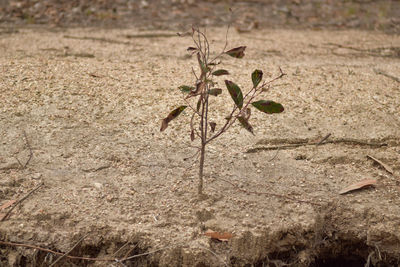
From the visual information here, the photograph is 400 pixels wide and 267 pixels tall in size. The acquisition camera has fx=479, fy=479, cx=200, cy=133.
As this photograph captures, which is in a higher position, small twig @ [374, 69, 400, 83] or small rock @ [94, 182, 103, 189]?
small twig @ [374, 69, 400, 83]

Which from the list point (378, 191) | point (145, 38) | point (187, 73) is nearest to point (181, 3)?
point (145, 38)

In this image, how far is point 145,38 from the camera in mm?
3396

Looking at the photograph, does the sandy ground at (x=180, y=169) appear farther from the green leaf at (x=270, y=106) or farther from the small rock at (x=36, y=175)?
the green leaf at (x=270, y=106)

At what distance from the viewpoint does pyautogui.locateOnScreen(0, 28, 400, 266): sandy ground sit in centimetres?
163

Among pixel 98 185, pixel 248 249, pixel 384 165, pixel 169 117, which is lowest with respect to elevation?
pixel 248 249

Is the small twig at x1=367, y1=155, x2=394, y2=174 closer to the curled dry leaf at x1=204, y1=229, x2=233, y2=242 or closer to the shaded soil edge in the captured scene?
the shaded soil edge

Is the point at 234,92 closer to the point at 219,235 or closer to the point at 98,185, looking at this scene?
the point at 219,235

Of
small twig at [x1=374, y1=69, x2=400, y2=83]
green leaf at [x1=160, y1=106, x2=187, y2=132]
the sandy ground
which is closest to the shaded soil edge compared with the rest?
the sandy ground

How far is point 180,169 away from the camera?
190 centimetres

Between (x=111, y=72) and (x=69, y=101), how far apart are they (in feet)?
1.27

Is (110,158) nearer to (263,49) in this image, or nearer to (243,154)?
(243,154)

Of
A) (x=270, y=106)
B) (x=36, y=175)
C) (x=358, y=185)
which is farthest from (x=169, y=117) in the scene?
(x=358, y=185)

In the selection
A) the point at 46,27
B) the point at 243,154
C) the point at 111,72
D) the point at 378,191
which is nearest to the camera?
the point at 378,191

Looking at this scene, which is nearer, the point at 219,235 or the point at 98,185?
the point at 219,235
